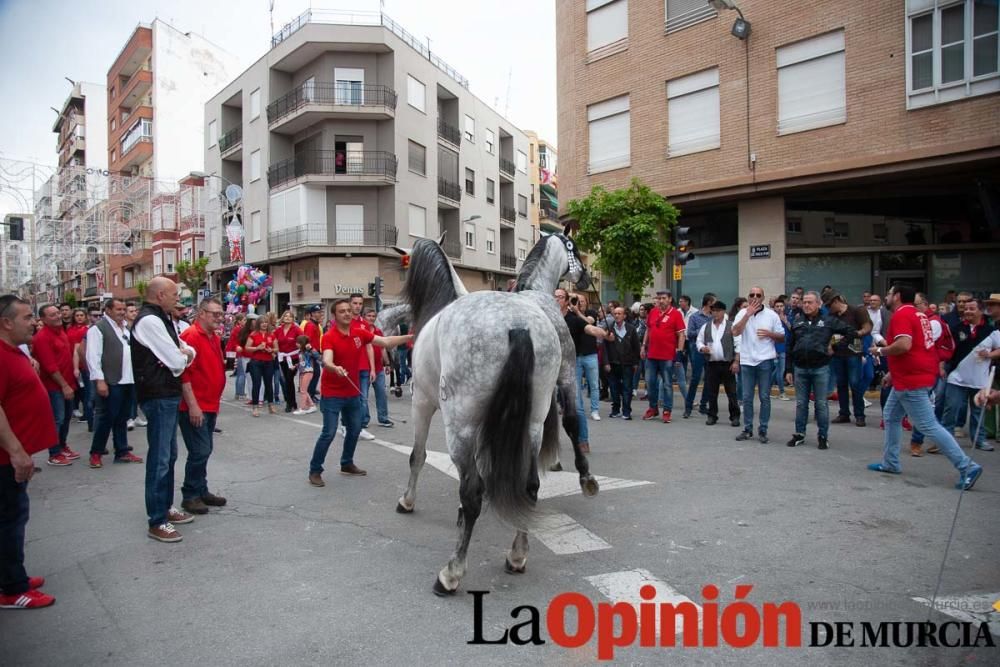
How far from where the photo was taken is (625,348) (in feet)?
33.6

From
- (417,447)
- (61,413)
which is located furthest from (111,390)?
(417,447)

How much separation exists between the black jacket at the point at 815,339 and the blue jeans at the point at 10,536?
777cm

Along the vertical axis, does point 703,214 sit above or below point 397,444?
above

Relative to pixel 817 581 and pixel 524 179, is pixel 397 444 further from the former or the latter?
pixel 524 179

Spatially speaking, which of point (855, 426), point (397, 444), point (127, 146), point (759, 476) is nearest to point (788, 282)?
point (855, 426)

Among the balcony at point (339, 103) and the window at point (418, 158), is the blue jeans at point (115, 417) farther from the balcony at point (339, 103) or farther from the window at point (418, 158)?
the window at point (418, 158)

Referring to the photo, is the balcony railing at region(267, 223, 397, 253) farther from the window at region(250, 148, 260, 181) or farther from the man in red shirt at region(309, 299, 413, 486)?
the man in red shirt at region(309, 299, 413, 486)

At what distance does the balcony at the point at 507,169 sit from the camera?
41.7 metres

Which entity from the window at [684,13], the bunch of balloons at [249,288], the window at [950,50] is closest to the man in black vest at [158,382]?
the window at [950,50]

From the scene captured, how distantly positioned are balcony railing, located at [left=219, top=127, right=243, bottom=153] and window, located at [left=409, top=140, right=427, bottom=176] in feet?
37.2

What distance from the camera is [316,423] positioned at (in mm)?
9945

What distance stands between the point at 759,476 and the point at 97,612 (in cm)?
565

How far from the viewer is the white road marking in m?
3.29

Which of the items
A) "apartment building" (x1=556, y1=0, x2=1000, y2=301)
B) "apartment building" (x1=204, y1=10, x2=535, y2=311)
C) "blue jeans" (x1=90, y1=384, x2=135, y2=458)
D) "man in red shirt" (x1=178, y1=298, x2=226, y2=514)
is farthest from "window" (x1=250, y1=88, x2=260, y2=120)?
"man in red shirt" (x1=178, y1=298, x2=226, y2=514)
